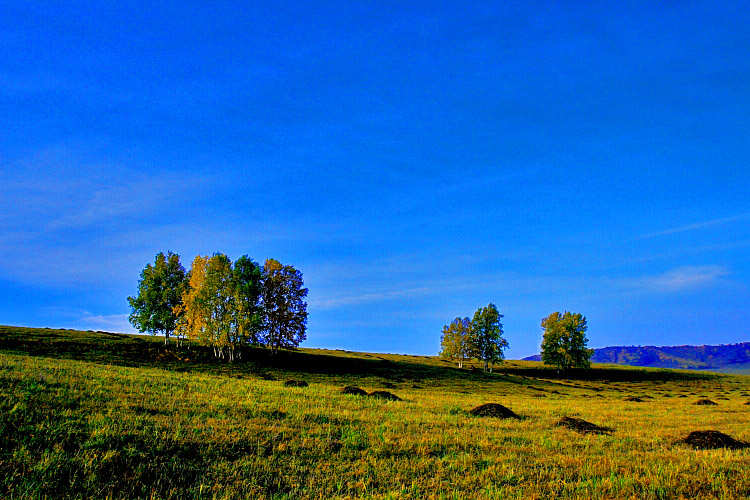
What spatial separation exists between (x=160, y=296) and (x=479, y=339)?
65552 millimetres

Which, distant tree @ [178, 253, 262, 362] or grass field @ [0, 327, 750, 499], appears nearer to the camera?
grass field @ [0, 327, 750, 499]

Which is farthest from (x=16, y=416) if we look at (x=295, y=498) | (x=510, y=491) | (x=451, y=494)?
(x=510, y=491)

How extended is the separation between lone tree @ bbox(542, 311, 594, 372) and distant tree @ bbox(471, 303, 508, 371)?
41.7 feet

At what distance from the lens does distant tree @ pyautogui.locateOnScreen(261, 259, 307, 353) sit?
63.8 meters

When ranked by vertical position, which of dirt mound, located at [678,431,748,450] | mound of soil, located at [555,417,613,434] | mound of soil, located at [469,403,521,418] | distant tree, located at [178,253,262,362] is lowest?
mound of soil, located at [469,403,521,418]

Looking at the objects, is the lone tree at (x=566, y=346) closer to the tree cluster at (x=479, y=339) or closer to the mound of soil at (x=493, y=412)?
the tree cluster at (x=479, y=339)

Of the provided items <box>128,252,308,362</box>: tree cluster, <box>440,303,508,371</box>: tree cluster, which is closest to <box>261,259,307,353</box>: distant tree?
<box>128,252,308,362</box>: tree cluster

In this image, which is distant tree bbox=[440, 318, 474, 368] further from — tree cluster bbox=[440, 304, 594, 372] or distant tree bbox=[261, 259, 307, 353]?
distant tree bbox=[261, 259, 307, 353]

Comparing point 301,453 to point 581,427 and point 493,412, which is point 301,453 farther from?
point 493,412

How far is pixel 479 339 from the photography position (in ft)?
309

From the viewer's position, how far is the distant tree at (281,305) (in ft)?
209

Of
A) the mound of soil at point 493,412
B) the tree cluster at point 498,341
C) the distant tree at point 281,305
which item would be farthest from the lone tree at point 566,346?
the mound of soil at point 493,412

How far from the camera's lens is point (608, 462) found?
11.3 meters

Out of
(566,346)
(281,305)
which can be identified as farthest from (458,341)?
(281,305)
